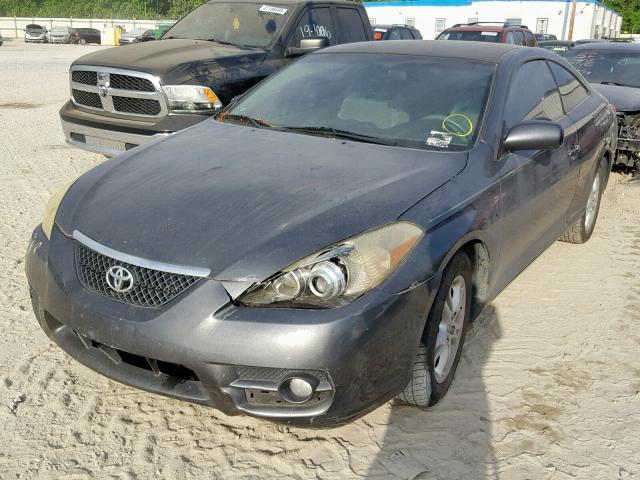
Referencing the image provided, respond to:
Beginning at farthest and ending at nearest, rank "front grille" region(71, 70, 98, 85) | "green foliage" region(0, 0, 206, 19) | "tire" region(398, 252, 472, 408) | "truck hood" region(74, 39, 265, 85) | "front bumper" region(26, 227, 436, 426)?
"green foliage" region(0, 0, 206, 19), "front grille" region(71, 70, 98, 85), "truck hood" region(74, 39, 265, 85), "tire" region(398, 252, 472, 408), "front bumper" region(26, 227, 436, 426)

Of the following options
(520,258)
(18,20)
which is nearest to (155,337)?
(520,258)

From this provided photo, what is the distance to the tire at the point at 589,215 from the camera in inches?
203

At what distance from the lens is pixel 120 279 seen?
8.32 ft

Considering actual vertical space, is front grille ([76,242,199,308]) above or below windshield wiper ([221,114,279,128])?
below

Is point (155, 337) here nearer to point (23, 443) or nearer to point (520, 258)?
point (23, 443)

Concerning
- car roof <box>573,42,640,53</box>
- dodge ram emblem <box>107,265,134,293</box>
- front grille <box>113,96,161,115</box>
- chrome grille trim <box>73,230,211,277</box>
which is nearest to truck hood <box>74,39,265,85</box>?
front grille <box>113,96,161,115</box>

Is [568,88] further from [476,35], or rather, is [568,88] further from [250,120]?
[476,35]

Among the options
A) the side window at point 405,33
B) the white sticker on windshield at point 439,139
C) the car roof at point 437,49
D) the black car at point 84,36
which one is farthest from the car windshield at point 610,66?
the black car at point 84,36

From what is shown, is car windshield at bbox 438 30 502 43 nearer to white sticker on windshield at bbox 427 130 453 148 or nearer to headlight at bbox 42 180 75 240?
white sticker on windshield at bbox 427 130 453 148

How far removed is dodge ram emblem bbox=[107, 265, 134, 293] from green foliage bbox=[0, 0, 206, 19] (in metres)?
A: 73.9

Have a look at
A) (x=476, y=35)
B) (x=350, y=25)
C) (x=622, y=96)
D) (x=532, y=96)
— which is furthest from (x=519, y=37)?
(x=532, y=96)

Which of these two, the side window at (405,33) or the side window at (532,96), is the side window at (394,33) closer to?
the side window at (405,33)

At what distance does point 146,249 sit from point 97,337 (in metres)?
0.39

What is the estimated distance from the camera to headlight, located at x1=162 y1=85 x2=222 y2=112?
6.11m
